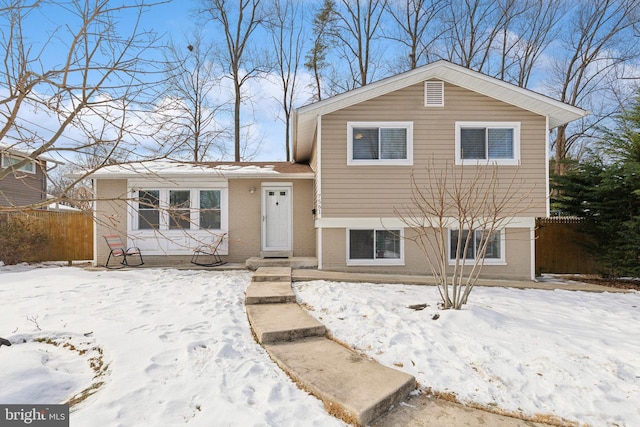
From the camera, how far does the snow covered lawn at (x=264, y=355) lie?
236 centimetres

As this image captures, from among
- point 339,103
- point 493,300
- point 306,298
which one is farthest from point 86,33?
point 493,300

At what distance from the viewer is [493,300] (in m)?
5.35

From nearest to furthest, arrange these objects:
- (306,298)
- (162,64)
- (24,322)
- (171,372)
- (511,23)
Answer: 1. (171,372)
2. (162,64)
3. (24,322)
4. (306,298)
5. (511,23)

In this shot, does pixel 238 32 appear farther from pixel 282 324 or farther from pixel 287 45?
pixel 282 324

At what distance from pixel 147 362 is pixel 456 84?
8.48m

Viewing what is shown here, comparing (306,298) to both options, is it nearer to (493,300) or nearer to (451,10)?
(493,300)

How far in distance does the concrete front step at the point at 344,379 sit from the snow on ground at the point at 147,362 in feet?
0.33

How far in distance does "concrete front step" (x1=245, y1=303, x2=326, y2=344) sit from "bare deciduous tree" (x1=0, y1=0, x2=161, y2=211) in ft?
7.58

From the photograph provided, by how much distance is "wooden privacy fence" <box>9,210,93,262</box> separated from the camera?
10.3 metres

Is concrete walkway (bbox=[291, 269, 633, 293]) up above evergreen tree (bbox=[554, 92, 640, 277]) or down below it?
below

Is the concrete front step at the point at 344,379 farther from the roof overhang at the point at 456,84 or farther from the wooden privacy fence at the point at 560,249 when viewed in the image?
the wooden privacy fence at the point at 560,249

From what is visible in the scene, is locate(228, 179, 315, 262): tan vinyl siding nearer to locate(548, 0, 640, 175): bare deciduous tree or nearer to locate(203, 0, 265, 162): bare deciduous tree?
locate(203, 0, 265, 162): bare deciduous tree

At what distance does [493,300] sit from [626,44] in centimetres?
1679

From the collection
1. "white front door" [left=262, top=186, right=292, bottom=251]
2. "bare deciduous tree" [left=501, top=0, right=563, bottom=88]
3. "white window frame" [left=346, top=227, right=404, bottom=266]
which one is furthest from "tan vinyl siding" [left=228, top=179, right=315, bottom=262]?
"bare deciduous tree" [left=501, top=0, right=563, bottom=88]
